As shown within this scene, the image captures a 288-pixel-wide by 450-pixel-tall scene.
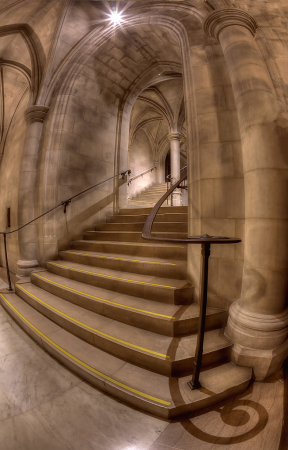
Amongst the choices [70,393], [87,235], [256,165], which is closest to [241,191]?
[256,165]

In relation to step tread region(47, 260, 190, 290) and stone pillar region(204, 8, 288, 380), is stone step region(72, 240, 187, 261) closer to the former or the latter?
step tread region(47, 260, 190, 290)

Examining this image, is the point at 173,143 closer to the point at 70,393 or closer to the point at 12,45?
the point at 12,45

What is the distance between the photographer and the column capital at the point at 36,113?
16.9ft

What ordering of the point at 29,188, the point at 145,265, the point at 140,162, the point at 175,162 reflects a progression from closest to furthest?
the point at 145,265 → the point at 29,188 → the point at 175,162 → the point at 140,162

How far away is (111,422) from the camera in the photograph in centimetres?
139

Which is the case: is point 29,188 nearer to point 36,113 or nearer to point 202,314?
point 36,113

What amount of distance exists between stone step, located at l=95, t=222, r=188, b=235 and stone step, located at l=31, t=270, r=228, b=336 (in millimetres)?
1652

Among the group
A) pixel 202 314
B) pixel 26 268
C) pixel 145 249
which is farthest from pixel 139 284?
pixel 26 268

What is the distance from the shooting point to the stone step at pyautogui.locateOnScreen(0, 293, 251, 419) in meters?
1.45

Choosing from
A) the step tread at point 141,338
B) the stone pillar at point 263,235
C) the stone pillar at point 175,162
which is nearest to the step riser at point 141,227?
the stone pillar at point 263,235

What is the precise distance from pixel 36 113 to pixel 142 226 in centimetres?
435

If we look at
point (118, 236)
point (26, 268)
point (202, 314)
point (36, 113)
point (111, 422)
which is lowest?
point (111, 422)

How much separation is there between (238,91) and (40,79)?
19.0ft

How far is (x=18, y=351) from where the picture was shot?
229cm
